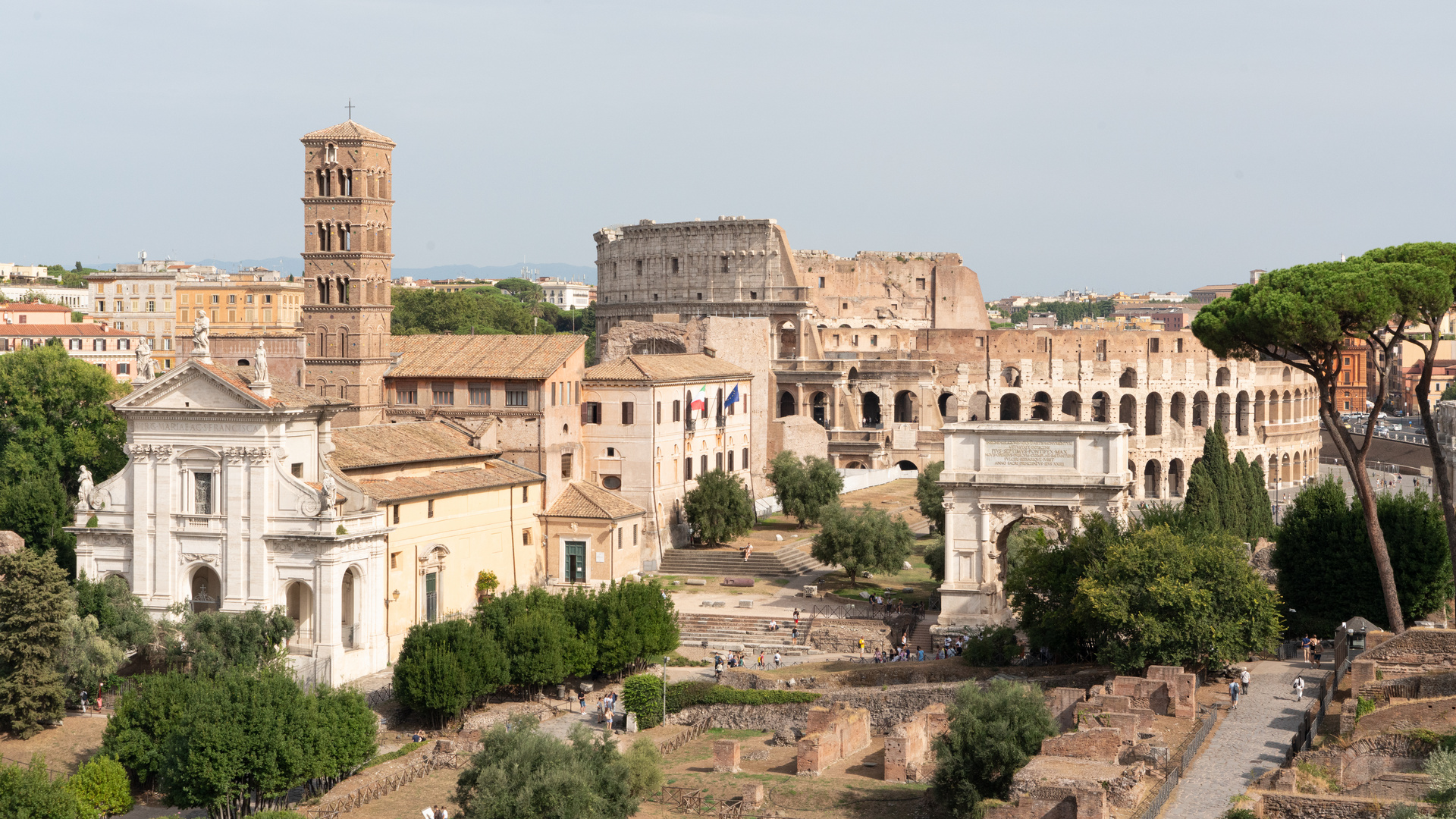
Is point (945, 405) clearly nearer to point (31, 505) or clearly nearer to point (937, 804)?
point (31, 505)

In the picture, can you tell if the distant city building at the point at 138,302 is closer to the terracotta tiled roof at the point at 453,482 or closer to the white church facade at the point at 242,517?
the terracotta tiled roof at the point at 453,482

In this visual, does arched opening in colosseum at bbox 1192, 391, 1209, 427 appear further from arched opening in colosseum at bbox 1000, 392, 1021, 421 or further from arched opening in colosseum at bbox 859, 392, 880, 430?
arched opening in colosseum at bbox 859, 392, 880, 430

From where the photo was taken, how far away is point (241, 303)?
121125 mm

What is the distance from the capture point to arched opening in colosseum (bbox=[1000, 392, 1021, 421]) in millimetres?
103250

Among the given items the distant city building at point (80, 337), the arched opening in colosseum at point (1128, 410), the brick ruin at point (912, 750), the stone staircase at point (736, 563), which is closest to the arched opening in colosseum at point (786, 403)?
the arched opening in colosseum at point (1128, 410)

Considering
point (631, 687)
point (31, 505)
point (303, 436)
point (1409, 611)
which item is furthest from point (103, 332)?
point (1409, 611)

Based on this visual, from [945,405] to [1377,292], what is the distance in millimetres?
61268

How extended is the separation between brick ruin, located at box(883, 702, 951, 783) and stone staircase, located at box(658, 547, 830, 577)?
2100 centimetres

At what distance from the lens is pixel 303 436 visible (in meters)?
48.6

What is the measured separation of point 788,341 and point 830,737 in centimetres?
6844

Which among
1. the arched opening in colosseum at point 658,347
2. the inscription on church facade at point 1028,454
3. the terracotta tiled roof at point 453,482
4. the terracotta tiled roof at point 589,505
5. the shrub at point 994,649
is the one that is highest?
the arched opening in colosseum at point 658,347

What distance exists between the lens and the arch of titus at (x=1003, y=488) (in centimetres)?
5047

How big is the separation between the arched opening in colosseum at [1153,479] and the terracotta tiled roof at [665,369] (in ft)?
123

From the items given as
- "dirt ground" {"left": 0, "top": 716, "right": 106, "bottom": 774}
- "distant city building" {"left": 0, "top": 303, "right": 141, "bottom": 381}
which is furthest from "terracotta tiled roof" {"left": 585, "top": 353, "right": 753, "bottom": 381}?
"distant city building" {"left": 0, "top": 303, "right": 141, "bottom": 381}
